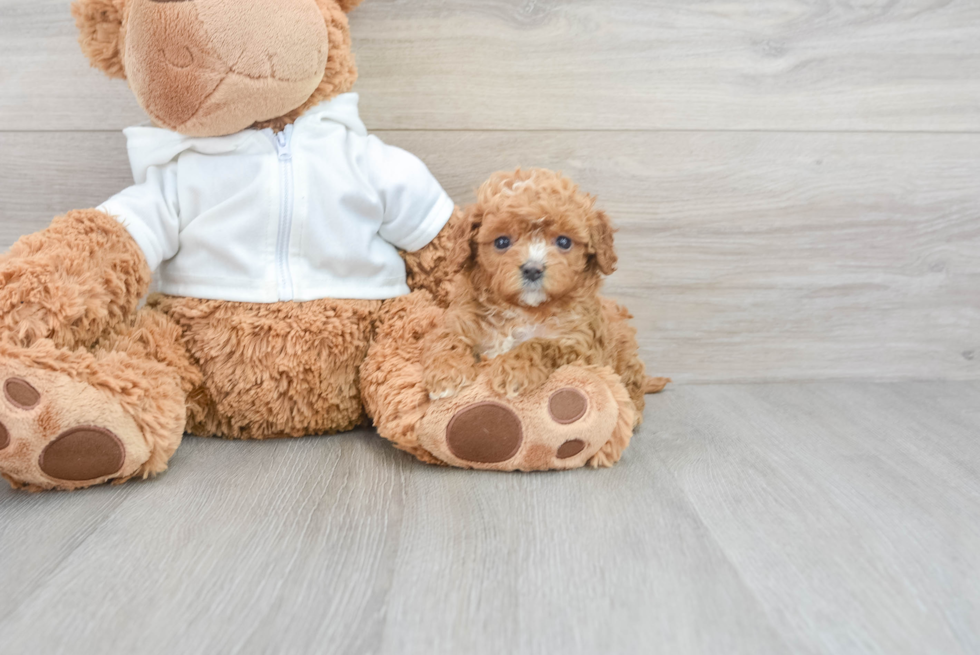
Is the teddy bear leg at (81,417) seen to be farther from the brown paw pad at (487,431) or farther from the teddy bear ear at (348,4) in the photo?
the teddy bear ear at (348,4)

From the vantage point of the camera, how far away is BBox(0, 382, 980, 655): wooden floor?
1.97 feet

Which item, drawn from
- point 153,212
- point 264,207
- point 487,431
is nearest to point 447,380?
point 487,431

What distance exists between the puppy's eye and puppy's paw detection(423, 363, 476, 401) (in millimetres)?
149

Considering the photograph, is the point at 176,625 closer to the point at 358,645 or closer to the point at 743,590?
the point at 358,645

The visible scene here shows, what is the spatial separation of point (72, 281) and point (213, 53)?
315 millimetres

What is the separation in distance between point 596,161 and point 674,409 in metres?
Answer: 0.42

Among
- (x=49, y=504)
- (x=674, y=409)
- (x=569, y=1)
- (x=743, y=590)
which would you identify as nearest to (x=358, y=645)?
(x=743, y=590)

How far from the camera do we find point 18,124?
1.12 meters

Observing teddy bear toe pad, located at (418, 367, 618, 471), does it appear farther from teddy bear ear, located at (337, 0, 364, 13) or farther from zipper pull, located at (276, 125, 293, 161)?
teddy bear ear, located at (337, 0, 364, 13)

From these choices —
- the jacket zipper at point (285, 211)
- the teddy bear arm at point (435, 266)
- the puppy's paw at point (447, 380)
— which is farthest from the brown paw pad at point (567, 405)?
the jacket zipper at point (285, 211)

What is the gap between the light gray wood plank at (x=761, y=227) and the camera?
117 cm

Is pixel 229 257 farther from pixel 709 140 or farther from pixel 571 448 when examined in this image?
pixel 709 140

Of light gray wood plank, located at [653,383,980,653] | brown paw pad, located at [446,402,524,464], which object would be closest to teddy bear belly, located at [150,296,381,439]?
brown paw pad, located at [446,402,524,464]

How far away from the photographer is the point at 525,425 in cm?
87
